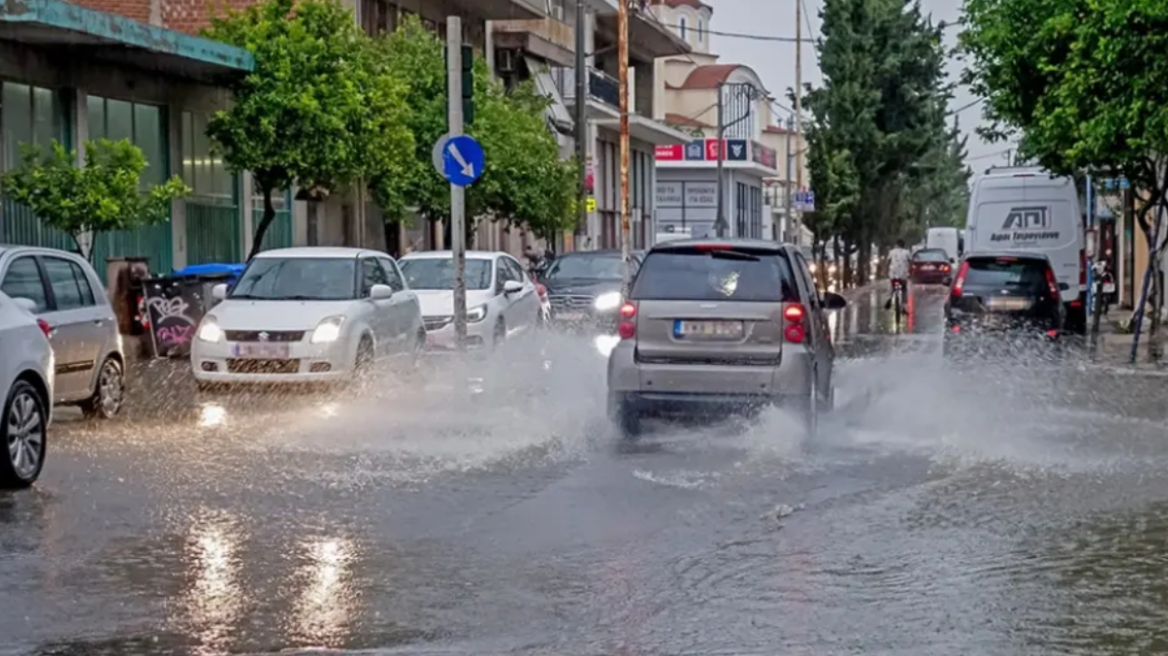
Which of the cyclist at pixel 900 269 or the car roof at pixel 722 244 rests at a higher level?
the car roof at pixel 722 244

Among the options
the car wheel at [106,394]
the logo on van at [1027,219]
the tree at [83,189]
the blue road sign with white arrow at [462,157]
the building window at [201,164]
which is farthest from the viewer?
the logo on van at [1027,219]

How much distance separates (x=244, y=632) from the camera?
7.62 metres

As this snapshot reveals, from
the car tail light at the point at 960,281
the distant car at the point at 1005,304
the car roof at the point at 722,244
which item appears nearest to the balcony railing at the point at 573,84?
the car tail light at the point at 960,281

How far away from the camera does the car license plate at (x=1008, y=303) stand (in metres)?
26.7

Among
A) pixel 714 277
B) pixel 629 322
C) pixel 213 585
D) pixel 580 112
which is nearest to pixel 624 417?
pixel 629 322

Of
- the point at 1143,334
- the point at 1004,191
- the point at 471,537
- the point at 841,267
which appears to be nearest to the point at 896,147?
the point at 841,267

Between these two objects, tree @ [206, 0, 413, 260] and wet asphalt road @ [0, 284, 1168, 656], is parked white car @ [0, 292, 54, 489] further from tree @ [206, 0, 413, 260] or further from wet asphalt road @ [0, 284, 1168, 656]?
tree @ [206, 0, 413, 260]

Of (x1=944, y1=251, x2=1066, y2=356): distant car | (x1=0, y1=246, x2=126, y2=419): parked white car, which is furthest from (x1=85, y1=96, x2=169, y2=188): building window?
(x1=944, y1=251, x2=1066, y2=356): distant car

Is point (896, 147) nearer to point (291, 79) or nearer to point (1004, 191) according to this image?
point (1004, 191)

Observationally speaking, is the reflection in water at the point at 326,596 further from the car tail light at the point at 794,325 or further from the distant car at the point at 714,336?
the car tail light at the point at 794,325

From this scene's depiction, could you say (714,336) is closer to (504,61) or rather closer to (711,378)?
(711,378)

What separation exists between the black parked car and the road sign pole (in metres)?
6.40

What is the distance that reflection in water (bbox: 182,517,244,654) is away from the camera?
7641mm

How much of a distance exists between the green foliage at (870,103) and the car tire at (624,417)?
53.0 meters
